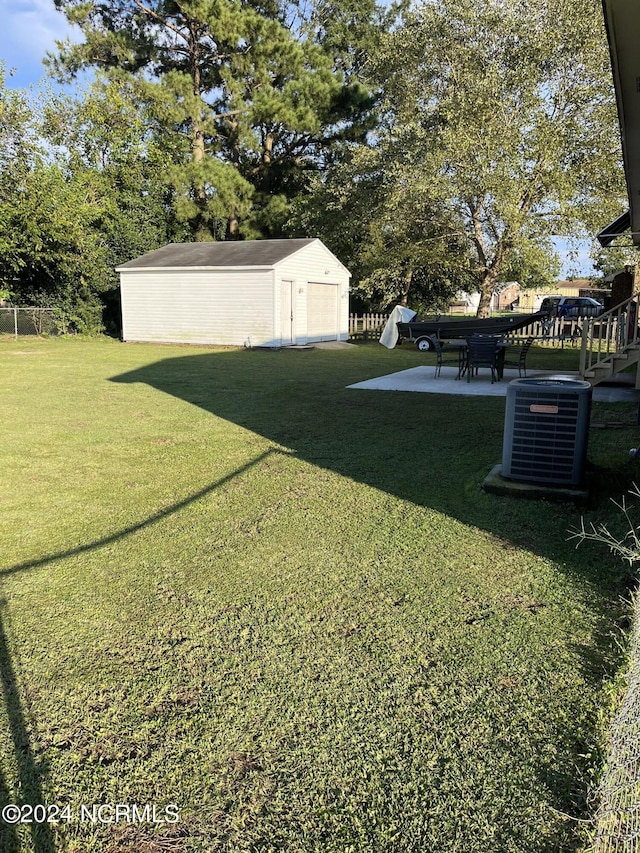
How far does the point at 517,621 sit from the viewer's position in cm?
286

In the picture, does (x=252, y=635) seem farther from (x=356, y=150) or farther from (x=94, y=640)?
(x=356, y=150)

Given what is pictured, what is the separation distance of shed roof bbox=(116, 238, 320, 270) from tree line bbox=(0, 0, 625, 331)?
9.44 ft

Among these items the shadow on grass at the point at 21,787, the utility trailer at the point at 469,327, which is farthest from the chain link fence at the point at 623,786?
the utility trailer at the point at 469,327

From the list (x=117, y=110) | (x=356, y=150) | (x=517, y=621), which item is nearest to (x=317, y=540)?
(x=517, y=621)

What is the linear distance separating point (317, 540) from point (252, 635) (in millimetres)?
1152

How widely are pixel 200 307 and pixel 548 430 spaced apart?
56.3 feet

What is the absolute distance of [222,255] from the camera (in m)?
20.8

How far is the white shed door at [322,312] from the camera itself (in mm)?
21031

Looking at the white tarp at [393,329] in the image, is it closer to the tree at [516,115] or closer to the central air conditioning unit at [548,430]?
the tree at [516,115]

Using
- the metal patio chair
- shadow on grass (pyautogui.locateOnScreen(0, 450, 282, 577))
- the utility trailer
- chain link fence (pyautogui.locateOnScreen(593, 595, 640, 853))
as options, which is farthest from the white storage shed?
chain link fence (pyautogui.locateOnScreen(593, 595, 640, 853))

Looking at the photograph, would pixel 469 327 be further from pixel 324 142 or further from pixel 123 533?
pixel 324 142

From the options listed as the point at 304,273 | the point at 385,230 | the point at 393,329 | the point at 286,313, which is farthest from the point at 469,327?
the point at 385,230

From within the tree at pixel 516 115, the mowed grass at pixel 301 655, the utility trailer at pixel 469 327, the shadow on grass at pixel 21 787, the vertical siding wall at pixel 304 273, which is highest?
the tree at pixel 516 115

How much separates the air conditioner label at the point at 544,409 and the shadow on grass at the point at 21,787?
3717 millimetres
